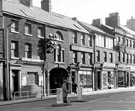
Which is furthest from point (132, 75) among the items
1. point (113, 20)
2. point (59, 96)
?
point (59, 96)

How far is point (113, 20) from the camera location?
63.8 meters

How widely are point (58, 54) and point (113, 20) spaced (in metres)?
27.5

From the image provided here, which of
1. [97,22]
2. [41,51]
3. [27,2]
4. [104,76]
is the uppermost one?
[27,2]

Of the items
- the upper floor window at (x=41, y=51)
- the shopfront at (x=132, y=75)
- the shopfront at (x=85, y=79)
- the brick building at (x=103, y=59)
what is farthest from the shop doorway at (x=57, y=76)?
the shopfront at (x=132, y=75)

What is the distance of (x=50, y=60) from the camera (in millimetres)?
37906

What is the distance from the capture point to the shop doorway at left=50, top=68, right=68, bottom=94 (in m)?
40.1

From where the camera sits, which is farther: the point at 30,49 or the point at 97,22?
the point at 97,22

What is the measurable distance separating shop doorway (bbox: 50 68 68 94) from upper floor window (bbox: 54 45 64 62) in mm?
1460

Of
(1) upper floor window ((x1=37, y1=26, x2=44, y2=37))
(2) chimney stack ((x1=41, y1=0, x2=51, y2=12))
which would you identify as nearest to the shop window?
(1) upper floor window ((x1=37, y1=26, x2=44, y2=37))

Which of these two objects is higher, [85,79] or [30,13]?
[30,13]

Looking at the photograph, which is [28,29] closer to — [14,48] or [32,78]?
[14,48]

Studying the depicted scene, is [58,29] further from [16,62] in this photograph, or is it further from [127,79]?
[127,79]

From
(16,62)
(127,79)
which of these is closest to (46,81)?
(16,62)

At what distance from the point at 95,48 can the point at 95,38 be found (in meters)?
1.65
